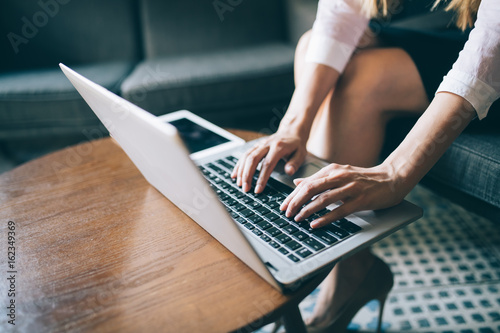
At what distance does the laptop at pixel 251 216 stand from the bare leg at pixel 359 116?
0.21 metres

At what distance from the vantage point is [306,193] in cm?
54

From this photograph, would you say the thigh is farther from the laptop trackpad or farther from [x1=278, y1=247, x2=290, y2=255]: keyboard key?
[x1=278, y1=247, x2=290, y2=255]: keyboard key

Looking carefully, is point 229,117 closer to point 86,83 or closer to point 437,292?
point 437,292

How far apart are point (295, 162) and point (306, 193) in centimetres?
15

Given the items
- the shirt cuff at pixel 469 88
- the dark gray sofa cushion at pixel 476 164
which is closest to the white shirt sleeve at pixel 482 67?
the shirt cuff at pixel 469 88

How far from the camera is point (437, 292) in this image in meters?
1.00

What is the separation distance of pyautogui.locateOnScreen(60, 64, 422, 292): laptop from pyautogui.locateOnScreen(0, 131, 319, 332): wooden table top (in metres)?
0.03

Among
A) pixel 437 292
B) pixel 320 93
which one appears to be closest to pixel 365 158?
pixel 320 93

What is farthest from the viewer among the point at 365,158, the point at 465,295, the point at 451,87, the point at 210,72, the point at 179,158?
the point at 210,72

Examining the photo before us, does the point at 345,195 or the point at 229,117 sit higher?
the point at 345,195

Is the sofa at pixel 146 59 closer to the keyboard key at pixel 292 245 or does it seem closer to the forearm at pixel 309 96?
the forearm at pixel 309 96

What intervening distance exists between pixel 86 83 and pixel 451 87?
54cm

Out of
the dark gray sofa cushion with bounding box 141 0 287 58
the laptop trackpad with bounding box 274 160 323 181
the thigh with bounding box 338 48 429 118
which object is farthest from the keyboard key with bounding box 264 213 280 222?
the dark gray sofa cushion with bounding box 141 0 287 58

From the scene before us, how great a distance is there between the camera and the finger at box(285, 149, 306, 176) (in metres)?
0.66
